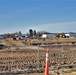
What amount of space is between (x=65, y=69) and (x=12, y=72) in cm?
358

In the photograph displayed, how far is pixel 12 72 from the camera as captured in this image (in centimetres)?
1539

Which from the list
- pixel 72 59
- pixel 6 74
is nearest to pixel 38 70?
pixel 6 74

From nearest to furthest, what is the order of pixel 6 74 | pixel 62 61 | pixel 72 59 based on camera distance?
pixel 6 74
pixel 62 61
pixel 72 59

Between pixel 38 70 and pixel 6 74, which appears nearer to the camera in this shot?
pixel 6 74

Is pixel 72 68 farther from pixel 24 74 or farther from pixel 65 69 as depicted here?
pixel 24 74

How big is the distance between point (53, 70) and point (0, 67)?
4183 mm

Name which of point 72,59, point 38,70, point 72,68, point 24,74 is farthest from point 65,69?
point 72,59

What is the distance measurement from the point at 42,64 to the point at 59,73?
346cm

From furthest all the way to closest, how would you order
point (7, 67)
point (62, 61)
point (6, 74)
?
point (62, 61), point (7, 67), point (6, 74)

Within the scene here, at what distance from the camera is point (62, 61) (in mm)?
21422

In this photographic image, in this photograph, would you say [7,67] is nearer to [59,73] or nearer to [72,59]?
[59,73]

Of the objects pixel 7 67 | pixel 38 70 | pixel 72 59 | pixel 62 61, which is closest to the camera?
pixel 38 70

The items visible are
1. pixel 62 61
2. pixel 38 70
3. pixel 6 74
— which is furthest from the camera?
pixel 62 61

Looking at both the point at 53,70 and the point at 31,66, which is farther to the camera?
the point at 31,66
